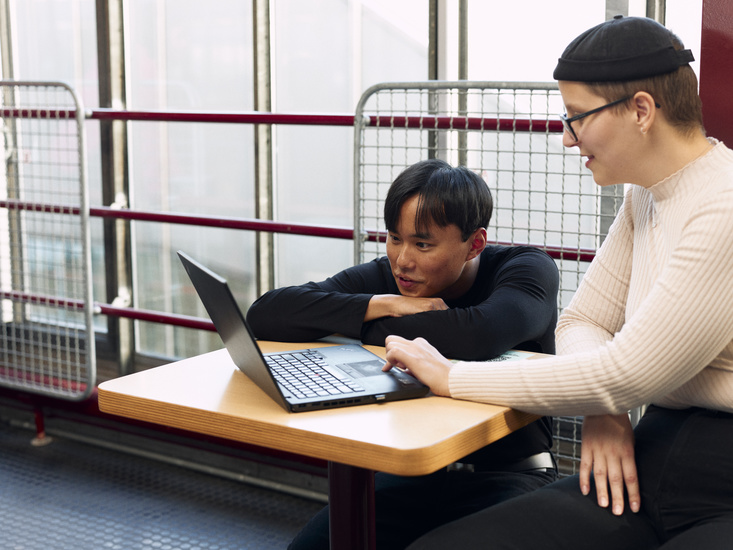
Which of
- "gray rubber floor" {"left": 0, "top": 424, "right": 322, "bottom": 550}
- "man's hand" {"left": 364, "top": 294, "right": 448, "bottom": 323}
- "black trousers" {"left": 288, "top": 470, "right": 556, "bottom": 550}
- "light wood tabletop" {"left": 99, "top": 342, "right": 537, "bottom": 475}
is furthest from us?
"gray rubber floor" {"left": 0, "top": 424, "right": 322, "bottom": 550}

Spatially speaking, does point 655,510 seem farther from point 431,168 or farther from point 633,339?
point 431,168

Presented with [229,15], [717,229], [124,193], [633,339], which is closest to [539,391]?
[633,339]

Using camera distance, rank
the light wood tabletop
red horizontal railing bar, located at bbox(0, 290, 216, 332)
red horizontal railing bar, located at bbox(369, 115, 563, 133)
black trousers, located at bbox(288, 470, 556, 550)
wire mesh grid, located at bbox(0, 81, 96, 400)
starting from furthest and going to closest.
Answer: wire mesh grid, located at bbox(0, 81, 96, 400) → red horizontal railing bar, located at bbox(0, 290, 216, 332) → red horizontal railing bar, located at bbox(369, 115, 563, 133) → black trousers, located at bbox(288, 470, 556, 550) → the light wood tabletop

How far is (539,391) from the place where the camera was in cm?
128

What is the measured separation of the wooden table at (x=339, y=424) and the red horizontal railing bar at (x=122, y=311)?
138cm

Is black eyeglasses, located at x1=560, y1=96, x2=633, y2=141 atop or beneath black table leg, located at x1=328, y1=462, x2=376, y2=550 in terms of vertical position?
Answer: atop

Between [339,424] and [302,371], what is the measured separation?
26 centimetres

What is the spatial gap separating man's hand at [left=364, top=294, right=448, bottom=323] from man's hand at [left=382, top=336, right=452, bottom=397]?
0.80 ft

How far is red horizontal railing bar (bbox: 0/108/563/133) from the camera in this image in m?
2.23

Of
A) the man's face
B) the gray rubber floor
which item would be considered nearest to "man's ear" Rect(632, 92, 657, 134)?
the man's face

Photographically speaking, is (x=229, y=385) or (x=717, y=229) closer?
(x=717, y=229)

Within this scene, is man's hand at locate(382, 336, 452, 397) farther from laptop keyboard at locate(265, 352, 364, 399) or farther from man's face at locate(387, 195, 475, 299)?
man's face at locate(387, 195, 475, 299)

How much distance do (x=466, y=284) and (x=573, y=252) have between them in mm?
466

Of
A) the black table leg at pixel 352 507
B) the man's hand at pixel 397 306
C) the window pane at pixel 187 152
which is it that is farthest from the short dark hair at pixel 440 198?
the window pane at pixel 187 152
